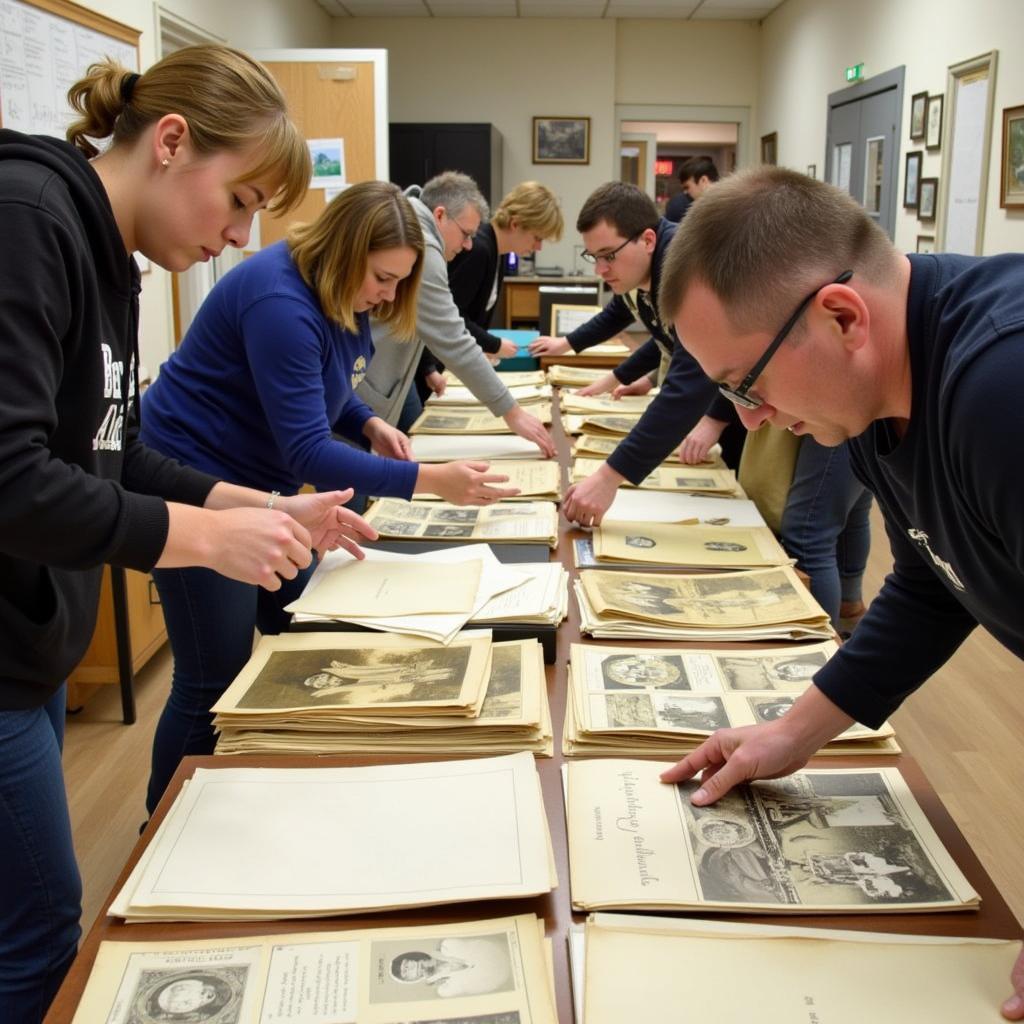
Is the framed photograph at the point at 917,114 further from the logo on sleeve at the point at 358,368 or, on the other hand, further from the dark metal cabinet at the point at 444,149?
the logo on sleeve at the point at 358,368

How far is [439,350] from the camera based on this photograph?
2.57 metres

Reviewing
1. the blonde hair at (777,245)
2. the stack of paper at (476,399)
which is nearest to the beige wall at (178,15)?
the stack of paper at (476,399)

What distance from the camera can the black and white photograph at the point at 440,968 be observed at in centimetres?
77

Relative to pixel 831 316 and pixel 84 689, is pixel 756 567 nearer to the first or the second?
pixel 831 316

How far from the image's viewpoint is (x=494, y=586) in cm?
151

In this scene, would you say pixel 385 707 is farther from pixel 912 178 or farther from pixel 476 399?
pixel 912 178

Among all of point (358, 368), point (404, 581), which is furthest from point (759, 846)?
point (358, 368)

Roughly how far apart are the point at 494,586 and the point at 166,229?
2.18 feet

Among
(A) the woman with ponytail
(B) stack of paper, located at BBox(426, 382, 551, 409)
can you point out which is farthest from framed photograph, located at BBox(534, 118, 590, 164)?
(A) the woman with ponytail

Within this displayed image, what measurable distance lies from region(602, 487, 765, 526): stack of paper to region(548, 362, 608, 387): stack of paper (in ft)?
4.38

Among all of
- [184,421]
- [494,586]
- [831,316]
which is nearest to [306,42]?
[184,421]

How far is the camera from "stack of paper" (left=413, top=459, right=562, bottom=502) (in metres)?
2.07

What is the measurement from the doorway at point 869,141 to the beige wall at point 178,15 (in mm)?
3516

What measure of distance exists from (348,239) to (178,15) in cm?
358
